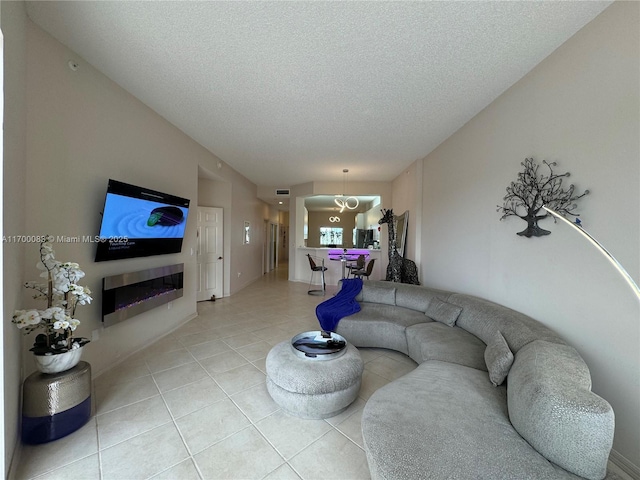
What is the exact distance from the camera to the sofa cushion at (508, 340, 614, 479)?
3.49 ft

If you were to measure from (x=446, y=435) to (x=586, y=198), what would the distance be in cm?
196

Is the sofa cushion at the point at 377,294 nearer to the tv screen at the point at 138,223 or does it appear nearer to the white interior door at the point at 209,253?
the tv screen at the point at 138,223

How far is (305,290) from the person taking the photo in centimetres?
686

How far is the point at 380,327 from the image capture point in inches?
124

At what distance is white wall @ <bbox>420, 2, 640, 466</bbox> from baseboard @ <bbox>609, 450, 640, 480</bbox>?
36 mm

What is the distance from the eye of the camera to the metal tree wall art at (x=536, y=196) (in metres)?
1.99

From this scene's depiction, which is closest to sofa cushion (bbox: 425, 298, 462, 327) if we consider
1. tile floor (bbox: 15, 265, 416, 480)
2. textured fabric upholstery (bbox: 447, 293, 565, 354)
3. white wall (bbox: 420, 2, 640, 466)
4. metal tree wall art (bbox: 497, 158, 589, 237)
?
textured fabric upholstery (bbox: 447, 293, 565, 354)

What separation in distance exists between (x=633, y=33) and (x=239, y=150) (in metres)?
4.72

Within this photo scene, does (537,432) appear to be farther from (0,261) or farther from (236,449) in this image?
(0,261)

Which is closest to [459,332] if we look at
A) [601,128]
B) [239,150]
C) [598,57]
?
[601,128]

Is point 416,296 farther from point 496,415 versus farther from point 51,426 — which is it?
point 51,426

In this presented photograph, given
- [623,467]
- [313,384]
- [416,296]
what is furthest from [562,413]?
[416,296]

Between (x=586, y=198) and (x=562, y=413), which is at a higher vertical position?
(x=586, y=198)

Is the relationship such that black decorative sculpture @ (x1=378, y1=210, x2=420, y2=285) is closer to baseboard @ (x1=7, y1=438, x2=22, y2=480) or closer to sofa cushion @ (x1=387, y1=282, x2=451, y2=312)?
sofa cushion @ (x1=387, y1=282, x2=451, y2=312)
